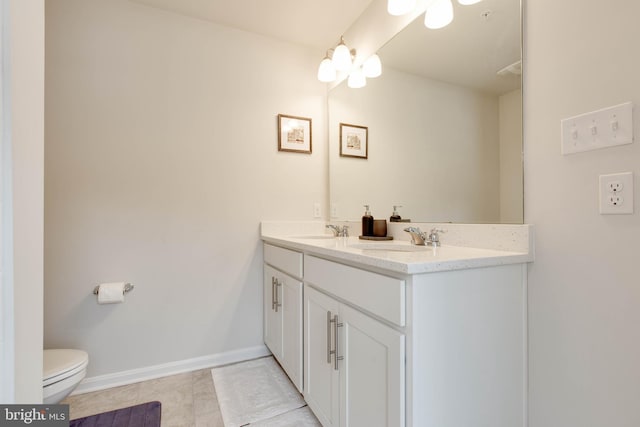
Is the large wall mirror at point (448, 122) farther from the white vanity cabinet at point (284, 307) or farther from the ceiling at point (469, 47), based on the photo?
the white vanity cabinet at point (284, 307)

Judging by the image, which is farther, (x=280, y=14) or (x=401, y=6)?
(x=280, y=14)

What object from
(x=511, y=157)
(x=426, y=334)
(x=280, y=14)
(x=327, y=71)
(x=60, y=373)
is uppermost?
(x=280, y=14)

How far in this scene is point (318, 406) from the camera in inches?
49.7

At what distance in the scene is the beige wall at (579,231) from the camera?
2.56 ft

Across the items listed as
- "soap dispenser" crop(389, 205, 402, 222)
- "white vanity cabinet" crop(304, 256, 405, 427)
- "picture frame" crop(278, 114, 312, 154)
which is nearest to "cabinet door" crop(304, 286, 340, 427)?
"white vanity cabinet" crop(304, 256, 405, 427)

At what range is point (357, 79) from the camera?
1.93 m

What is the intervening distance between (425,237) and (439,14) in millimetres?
1043

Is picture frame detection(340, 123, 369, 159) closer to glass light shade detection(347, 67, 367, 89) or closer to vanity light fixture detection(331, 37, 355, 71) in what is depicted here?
glass light shade detection(347, 67, 367, 89)

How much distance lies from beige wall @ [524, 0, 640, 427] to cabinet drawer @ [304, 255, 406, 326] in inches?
22.1

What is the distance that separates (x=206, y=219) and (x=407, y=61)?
1.57 metres

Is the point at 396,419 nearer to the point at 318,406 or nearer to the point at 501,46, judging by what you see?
the point at 318,406

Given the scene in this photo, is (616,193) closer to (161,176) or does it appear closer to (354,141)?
(354,141)
